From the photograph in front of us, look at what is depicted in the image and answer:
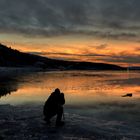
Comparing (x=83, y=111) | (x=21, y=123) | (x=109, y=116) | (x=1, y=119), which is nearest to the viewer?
(x=21, y=123)

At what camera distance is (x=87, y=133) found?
18.4 meters

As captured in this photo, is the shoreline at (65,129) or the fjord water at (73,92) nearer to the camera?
the shoreline at (65,129)

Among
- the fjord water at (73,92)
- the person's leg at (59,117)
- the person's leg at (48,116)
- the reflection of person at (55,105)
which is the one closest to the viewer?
the person's leg at (59,117)

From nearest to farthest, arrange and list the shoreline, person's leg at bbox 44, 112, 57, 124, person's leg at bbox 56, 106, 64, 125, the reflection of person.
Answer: the shoreline
person's leg at bbox 56, 106, 64, 125
the reflection of person
person's leg at bbox 44, 112, 57, 124

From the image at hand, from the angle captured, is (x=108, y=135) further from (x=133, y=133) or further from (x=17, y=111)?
(x=17, y=111)

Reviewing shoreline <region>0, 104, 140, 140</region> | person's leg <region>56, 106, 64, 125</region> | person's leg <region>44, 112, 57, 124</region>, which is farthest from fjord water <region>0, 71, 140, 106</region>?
person's leg <region>56, 106, 64, 125</region>

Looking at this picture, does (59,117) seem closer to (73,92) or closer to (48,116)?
(48,116)

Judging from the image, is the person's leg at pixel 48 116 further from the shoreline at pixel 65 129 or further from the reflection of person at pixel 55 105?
the shoreline at pixel 65 129

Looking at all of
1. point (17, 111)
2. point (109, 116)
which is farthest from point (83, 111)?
point (17, 111)

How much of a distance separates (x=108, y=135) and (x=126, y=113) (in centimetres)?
882

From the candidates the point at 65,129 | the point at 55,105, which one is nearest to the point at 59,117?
the point at 55,105

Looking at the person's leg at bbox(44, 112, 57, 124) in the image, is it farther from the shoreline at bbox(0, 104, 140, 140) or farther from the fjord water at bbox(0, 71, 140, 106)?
the fjord water at bbox(0, 71, 140, 106)

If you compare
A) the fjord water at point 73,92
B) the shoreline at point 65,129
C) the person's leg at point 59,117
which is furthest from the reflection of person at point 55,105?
the fjord water at point 73,92

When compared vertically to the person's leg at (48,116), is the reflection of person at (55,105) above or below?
above
